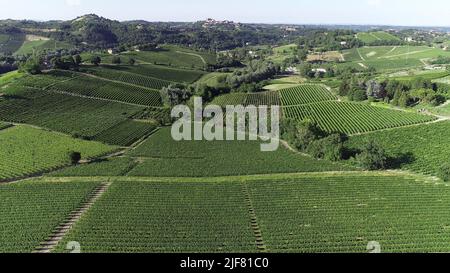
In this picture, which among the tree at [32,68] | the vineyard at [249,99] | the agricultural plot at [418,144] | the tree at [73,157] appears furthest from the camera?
the tree at [32,68]

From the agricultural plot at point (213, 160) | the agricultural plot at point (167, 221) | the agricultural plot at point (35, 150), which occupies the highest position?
the agricultural plot at point (35, 150)

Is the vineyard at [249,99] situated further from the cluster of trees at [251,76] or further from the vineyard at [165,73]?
the vineyard at [165,73]

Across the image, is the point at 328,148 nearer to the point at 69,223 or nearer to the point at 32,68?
the point at 69,223

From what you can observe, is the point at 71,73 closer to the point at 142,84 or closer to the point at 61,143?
the point at 142,84

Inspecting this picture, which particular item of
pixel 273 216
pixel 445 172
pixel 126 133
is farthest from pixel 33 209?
pixel 445 172

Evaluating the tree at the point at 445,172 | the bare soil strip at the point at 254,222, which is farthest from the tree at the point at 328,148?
the bare soil strip at the point at 254,222

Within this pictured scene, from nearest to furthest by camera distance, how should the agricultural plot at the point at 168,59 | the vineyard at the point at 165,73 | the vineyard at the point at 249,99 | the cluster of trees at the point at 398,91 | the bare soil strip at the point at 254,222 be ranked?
the bare soil strip at the point at 254,222 < the cluster of trees at the point at 398,91 < the vineyard at the point at 249,99 < the vineyard at the point at 165,73 < the agricultural plot at the point at 168,59

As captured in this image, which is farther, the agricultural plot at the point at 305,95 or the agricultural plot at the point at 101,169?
the agricultural plot at the point at 305,95
